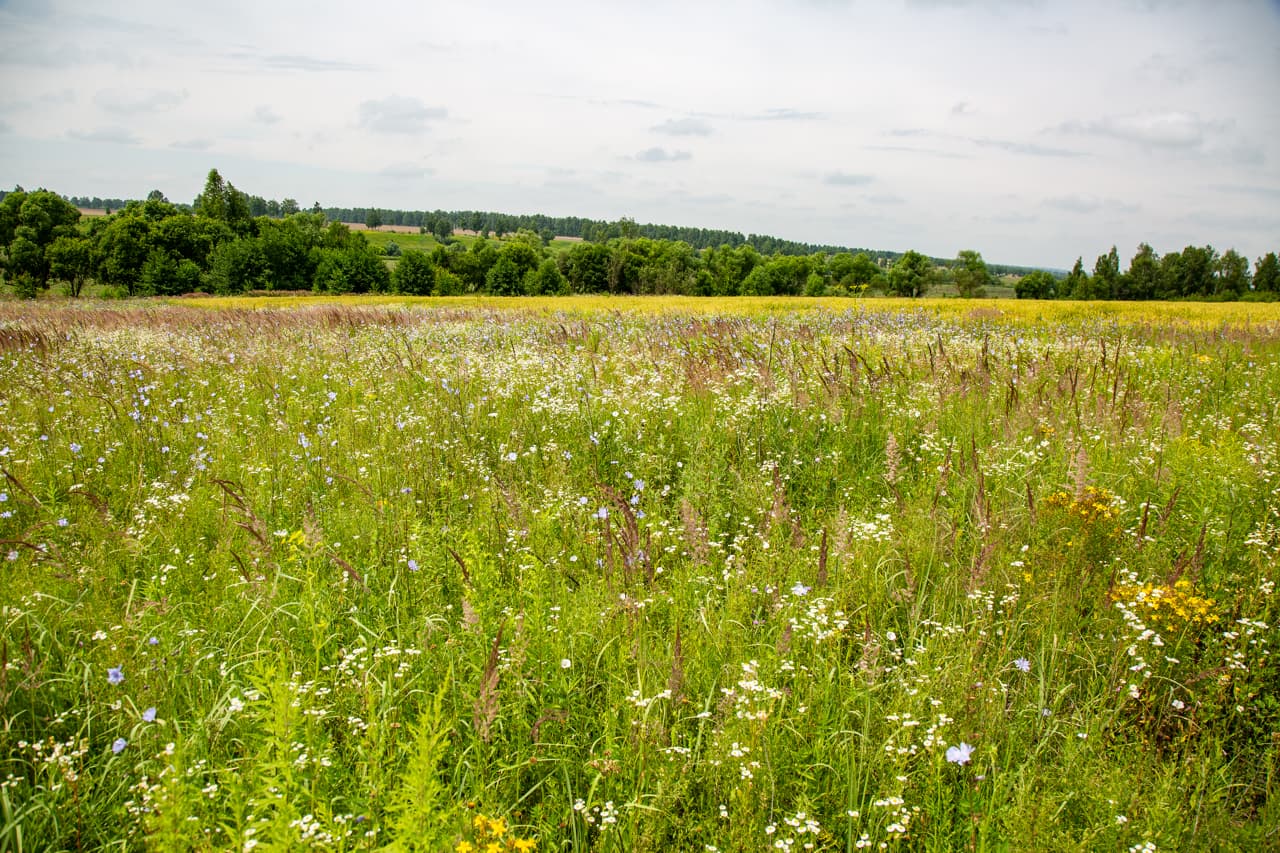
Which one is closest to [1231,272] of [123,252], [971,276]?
[971,276]

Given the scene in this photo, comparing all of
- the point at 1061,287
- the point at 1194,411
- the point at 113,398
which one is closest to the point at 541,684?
the point at 113,398

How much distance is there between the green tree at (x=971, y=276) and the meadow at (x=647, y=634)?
284 ft

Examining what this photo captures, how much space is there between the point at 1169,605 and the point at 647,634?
2131 millimetres

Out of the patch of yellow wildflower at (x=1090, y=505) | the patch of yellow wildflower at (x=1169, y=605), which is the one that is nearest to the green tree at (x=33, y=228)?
the patch of yellow wildflower at (x=1090, y=505)

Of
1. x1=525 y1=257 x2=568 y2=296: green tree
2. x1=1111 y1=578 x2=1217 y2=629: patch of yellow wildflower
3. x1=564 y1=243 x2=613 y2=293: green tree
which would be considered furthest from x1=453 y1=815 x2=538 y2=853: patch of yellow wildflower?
x1=564 y1=243 x2=613 y2=293: green tree

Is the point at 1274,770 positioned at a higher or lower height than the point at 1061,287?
lower

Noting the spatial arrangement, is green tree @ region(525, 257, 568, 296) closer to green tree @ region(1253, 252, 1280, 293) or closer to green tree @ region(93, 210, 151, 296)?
green tree @ region(93, 210, 151, 296)

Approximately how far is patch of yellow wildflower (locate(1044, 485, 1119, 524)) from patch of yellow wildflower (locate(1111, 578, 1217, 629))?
585 mm

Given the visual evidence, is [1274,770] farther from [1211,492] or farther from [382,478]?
[382,478]

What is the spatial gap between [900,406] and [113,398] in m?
7.64

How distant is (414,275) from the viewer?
88625 millimetres

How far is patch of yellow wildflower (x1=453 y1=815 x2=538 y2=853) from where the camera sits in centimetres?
143

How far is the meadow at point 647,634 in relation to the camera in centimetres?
175

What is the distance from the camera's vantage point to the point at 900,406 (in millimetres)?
5723
